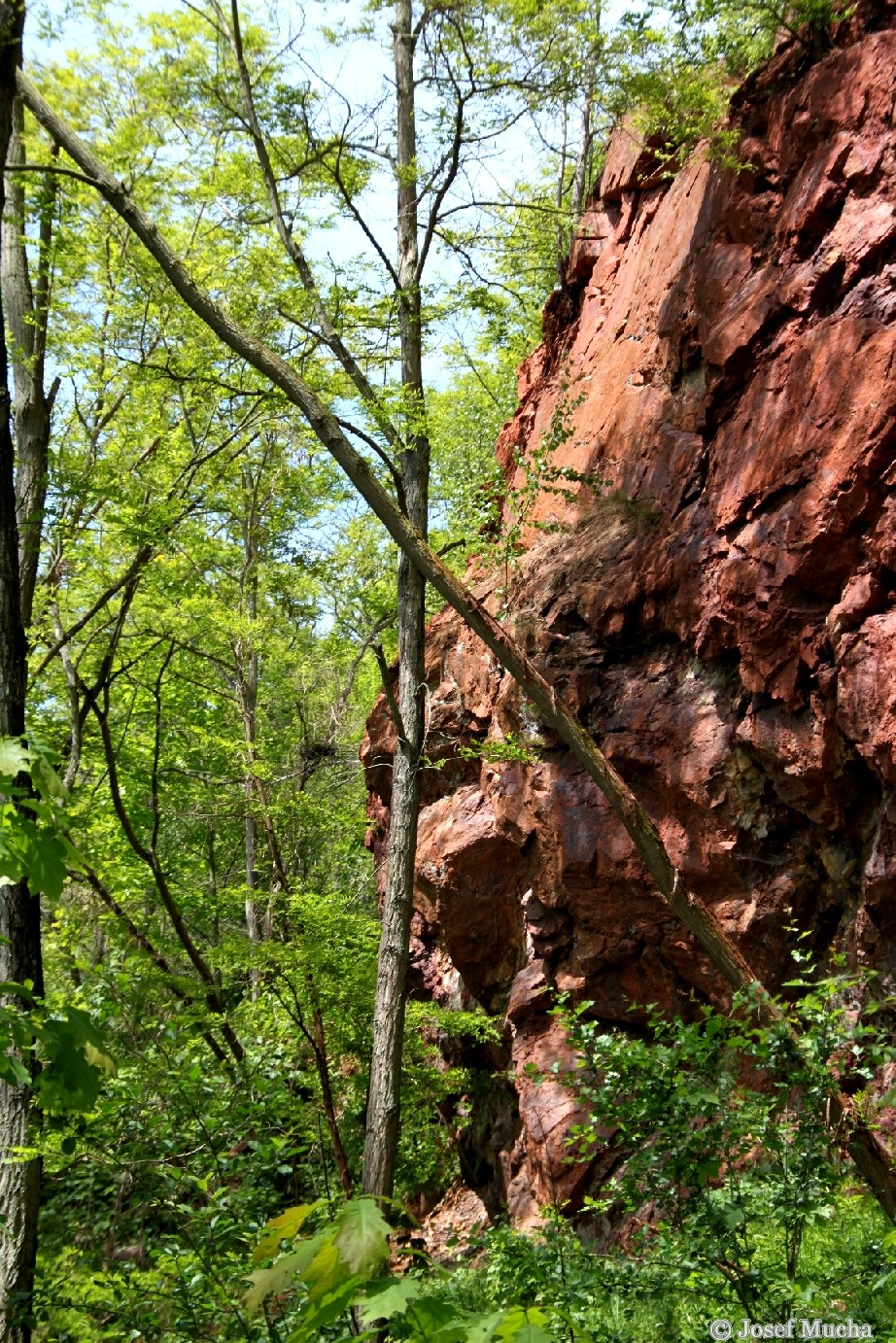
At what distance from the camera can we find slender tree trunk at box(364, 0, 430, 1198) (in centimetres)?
705

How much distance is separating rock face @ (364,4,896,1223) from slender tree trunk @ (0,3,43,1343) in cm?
388

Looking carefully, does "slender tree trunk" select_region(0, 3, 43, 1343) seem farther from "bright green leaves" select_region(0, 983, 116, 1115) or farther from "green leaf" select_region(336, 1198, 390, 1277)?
"green leaf" select_region(336, 1198, 390, 1277)

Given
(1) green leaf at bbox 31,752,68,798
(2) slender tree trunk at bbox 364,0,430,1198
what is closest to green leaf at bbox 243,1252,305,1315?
(1) green leaf at bbox 31,752,68,798

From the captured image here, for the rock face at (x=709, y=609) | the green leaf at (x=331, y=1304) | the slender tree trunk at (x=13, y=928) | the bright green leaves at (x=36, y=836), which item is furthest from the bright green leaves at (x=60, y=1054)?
the rock face at (x=709, y=609)

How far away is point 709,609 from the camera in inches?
259

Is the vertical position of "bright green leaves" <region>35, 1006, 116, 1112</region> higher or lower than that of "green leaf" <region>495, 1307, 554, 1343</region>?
higher

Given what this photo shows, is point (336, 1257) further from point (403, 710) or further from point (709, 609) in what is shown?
point (403, 710)

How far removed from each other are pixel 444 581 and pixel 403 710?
6.00ft

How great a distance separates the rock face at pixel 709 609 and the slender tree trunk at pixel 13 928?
3877mm

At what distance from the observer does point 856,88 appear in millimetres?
6277

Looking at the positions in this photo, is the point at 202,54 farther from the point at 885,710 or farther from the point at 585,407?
the point at 885,710

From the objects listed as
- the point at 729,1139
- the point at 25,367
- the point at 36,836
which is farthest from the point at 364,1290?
the point at 25,367

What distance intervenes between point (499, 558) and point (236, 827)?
34.6ft

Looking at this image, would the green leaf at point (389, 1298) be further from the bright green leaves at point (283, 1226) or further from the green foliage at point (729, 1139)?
the green foliage at point (729, 1139)
